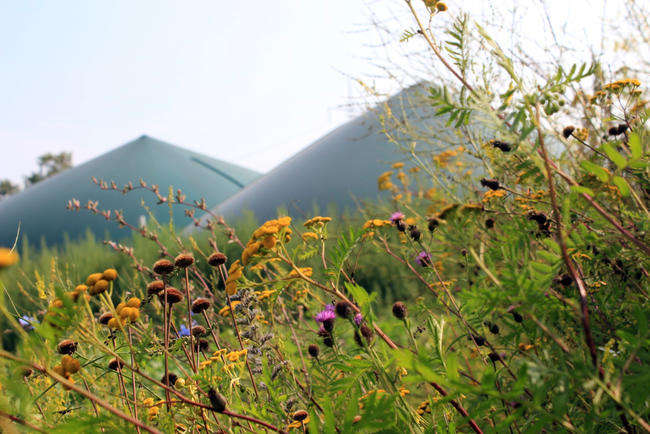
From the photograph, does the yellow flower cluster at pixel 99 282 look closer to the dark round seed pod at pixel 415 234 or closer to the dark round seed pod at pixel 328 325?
the dark round seed pod at pixel 328 325

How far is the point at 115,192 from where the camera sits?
15.4m

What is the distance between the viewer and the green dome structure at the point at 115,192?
14.7m

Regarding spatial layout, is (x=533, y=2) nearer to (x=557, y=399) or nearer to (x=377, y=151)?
(x=557, y=399)

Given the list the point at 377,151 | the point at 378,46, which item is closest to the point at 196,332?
the point at 378,46

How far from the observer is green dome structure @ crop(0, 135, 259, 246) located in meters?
14.7

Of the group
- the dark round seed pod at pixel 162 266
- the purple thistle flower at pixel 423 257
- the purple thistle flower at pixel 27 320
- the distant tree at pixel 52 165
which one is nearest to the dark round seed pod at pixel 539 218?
the purple thistle flower at pixel 423 257

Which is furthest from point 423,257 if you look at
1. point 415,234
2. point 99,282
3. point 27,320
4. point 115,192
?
point 115,192

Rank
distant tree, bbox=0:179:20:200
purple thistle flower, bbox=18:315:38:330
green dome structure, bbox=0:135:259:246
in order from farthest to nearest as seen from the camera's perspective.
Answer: distant tree, bbox=0:179:20:200 → green dome structure, bbox=0:135:259:246 → purple thistle flower, bbox=18:315:38:330

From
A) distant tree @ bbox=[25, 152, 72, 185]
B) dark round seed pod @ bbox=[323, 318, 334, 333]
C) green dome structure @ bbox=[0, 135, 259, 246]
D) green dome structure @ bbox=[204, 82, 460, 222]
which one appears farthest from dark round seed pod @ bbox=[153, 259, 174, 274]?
distant tree @ bbox=[25, 152, 72, 185]

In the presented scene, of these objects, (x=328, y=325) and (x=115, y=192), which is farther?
(x=115, y=192)

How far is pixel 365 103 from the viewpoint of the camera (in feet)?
8.71

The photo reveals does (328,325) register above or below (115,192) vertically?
below

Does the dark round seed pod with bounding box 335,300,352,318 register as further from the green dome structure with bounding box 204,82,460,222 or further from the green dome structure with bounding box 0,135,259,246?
the green dome structure with bounding box 0,135,259,246

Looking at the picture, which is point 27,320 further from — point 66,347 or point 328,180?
point 328,180
